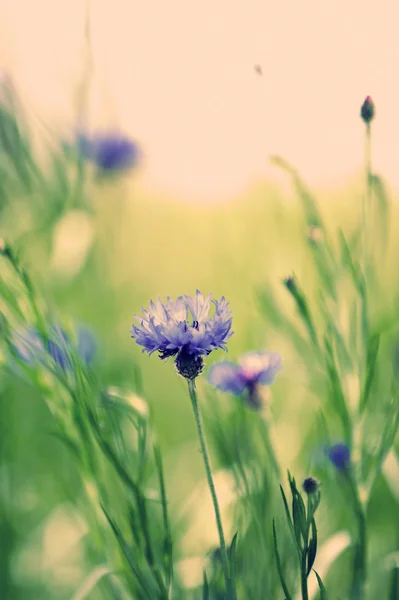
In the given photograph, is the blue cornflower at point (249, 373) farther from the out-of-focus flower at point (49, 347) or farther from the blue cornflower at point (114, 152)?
the blue cornflower at point (114, 152)

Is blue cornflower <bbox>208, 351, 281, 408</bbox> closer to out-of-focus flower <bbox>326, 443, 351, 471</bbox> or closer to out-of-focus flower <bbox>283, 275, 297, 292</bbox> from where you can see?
out-of-focus flower <bbox>326, 443, 351, 471</bbox>

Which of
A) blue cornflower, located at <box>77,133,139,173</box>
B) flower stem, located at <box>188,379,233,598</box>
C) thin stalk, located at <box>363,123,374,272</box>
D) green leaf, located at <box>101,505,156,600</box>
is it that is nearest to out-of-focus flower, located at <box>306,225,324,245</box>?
thin stalk, located at <box>363,123,374,272</box>

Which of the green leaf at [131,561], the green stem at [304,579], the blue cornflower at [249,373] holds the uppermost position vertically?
the blue cornflower at [249,373]

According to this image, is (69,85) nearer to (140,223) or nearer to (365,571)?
(365,571)

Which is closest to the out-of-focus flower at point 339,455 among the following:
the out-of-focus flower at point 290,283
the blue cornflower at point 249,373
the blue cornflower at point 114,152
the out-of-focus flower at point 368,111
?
the blue cornflower at point 249,373

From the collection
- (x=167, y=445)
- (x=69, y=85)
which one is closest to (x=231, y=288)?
(x=167, y=445)

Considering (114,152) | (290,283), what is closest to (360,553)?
(290,283)
